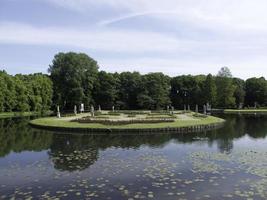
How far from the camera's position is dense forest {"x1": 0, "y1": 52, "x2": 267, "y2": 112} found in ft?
316

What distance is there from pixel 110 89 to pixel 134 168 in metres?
82.2

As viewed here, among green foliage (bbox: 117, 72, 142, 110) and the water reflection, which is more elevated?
green foliage (bbox: 117, 72, 142, 110)

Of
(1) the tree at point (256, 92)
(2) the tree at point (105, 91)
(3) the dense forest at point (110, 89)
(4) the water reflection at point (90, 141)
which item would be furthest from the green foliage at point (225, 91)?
(4) the water reflection at point (90, 141)

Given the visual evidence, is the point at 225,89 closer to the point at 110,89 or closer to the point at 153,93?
the point at 153,93

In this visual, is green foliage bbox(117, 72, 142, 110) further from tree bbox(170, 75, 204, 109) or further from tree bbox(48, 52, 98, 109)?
tree bbox(170, 75, 204, 109)

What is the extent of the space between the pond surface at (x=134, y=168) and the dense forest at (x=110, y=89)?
56.1 m

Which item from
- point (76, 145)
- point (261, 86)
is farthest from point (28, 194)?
point (261, 86)

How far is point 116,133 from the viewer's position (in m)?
45.2

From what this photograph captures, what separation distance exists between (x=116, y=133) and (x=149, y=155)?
15.7 metres

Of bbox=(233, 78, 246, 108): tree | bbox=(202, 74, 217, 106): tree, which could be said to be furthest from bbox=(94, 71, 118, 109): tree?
bbox=(233, 78, 246, 108): tree

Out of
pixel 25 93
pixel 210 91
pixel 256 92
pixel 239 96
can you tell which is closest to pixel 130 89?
pixel 210 91

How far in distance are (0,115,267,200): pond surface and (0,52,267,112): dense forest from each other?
184 ft

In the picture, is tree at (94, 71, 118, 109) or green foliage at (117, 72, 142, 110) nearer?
tree at (94, 71, 118, 109)

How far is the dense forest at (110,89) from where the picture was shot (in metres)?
96.3
